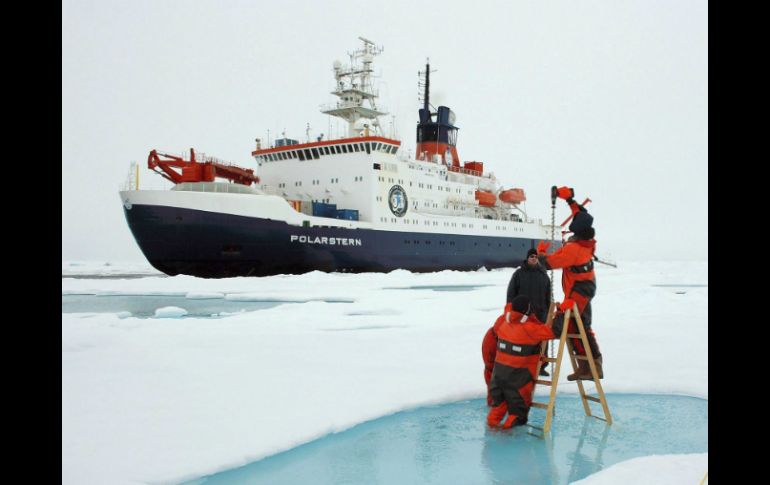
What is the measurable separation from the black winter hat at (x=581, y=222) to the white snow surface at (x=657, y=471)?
1621 mm

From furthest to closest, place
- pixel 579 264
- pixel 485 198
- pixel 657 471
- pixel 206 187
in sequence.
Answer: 1. pixel 485 198
2. pixel 206 187
3. pixel 579 264
4. pixel 657 471

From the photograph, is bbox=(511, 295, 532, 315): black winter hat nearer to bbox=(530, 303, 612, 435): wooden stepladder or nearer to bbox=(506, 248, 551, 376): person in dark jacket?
bbox=(530, 303, 612, 435): wooden stepladder

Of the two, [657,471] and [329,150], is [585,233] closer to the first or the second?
[657,471]

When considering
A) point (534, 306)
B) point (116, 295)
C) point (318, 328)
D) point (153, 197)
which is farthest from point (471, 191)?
point (534, 306)

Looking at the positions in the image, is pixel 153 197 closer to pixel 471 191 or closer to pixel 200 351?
pixel 200 351

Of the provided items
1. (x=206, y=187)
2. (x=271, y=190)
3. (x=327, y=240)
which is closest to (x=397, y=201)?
Answer: (x=327, y=240)

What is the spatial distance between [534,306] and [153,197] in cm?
1465

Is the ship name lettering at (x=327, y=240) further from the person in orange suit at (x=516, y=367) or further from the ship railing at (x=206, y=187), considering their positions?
the person in orange suit at (x=516, y=367)

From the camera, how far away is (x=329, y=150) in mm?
21438

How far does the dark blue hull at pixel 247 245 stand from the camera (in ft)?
54.0

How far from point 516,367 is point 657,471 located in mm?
1077

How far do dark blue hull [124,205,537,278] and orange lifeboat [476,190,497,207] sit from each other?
7070 mm

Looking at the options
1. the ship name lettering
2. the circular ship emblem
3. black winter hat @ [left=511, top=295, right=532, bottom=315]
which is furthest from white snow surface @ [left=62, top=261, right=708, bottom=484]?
the circular ship emblem
